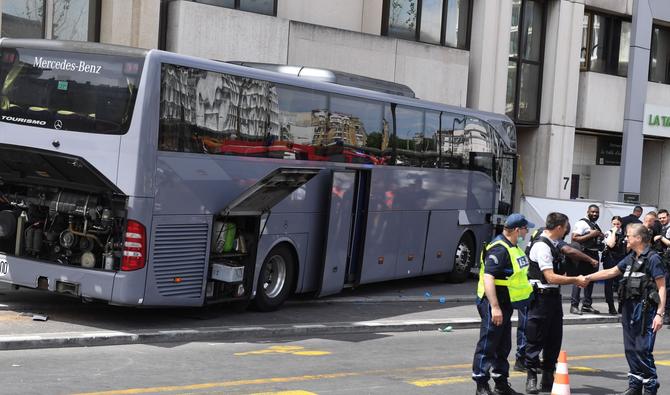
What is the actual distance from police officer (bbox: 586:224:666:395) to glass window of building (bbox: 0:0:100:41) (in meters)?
14.4

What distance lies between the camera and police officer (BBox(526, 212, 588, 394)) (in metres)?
10.7

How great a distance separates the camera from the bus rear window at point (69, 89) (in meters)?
12.7

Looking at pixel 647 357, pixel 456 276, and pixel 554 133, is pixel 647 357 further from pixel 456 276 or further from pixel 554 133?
pixel 554 133

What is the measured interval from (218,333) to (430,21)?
1790 centimetres

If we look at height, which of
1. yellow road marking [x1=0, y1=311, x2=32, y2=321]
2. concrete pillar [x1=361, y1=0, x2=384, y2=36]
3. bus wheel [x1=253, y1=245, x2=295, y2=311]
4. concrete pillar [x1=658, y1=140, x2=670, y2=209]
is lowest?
yellow road marking [x1=0, y1=311, x2=32, y2=321]

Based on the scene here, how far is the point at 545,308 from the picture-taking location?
10773 mm

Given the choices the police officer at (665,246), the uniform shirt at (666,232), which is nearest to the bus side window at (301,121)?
the police officer at (665,246)

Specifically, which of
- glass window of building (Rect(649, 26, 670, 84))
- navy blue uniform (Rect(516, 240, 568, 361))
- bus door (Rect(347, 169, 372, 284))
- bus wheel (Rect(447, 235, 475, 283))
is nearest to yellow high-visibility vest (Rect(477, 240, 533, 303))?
navy blue uniform (Rect(516, 240, 568, 361))

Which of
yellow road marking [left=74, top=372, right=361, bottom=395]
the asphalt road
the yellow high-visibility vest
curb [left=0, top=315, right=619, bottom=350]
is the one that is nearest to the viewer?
yellow road marking [left=74, top=372, right=361, bottom=395]

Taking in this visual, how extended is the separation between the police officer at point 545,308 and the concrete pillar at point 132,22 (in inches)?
509

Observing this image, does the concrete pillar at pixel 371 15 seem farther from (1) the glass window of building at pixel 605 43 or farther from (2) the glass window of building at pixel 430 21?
(1) the glass window of building at pixel 605 43

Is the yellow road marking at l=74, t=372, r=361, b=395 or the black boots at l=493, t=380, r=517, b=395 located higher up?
the black boots at l=493, t=380, r=517, b=395

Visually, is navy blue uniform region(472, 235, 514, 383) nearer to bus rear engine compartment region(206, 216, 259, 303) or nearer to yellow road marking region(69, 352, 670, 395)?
yellow road marking region(69, 352, 670, 395)

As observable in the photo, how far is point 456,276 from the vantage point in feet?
70.2
